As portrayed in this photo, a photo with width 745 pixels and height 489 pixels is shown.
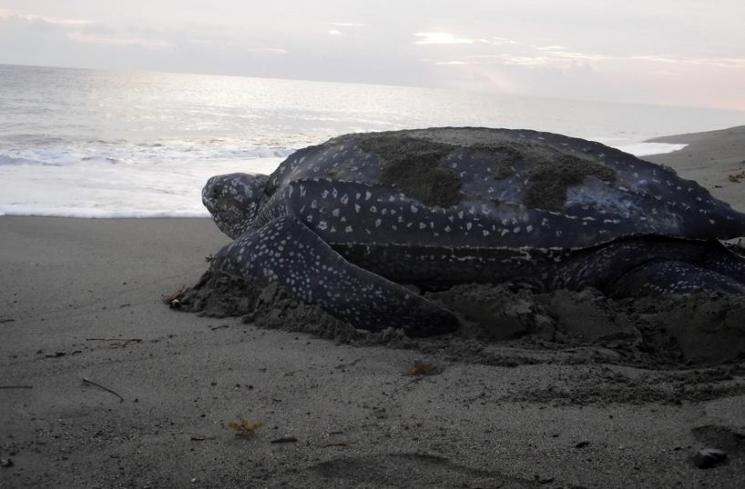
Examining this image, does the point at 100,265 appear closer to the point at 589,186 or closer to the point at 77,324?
the point at 77,324

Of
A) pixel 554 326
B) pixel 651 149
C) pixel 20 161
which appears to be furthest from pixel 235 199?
pixel 651 149

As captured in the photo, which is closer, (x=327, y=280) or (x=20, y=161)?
(x=327, y=280)

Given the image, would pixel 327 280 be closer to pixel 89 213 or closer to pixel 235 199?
pixel 235 199

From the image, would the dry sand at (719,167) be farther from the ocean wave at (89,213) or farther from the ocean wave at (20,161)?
the ocean wave at (20,161)

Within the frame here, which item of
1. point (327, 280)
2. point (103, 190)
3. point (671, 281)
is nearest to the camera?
point (671, 281)

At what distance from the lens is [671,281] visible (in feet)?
9.57

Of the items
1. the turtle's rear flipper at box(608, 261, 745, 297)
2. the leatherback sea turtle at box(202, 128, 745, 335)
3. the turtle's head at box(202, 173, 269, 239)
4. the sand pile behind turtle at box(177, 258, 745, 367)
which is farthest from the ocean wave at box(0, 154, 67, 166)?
the turtle's rear flipper at box(608, 261, 745, 297)

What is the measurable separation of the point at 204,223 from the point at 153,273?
1.67m

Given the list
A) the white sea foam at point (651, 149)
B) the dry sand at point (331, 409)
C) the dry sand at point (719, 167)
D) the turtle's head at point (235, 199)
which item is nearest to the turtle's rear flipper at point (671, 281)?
the dry sand at point (331, 409)

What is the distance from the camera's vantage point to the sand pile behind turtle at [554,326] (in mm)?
2482

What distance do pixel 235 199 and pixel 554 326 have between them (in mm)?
2143

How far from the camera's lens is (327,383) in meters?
2.43

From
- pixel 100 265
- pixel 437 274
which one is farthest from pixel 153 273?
pixel 437 274

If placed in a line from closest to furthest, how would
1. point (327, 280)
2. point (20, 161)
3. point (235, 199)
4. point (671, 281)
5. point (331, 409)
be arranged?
point (331, 409) → point (671, 281) → point (327, 280) → point (235, 199) → point (20, 161)
